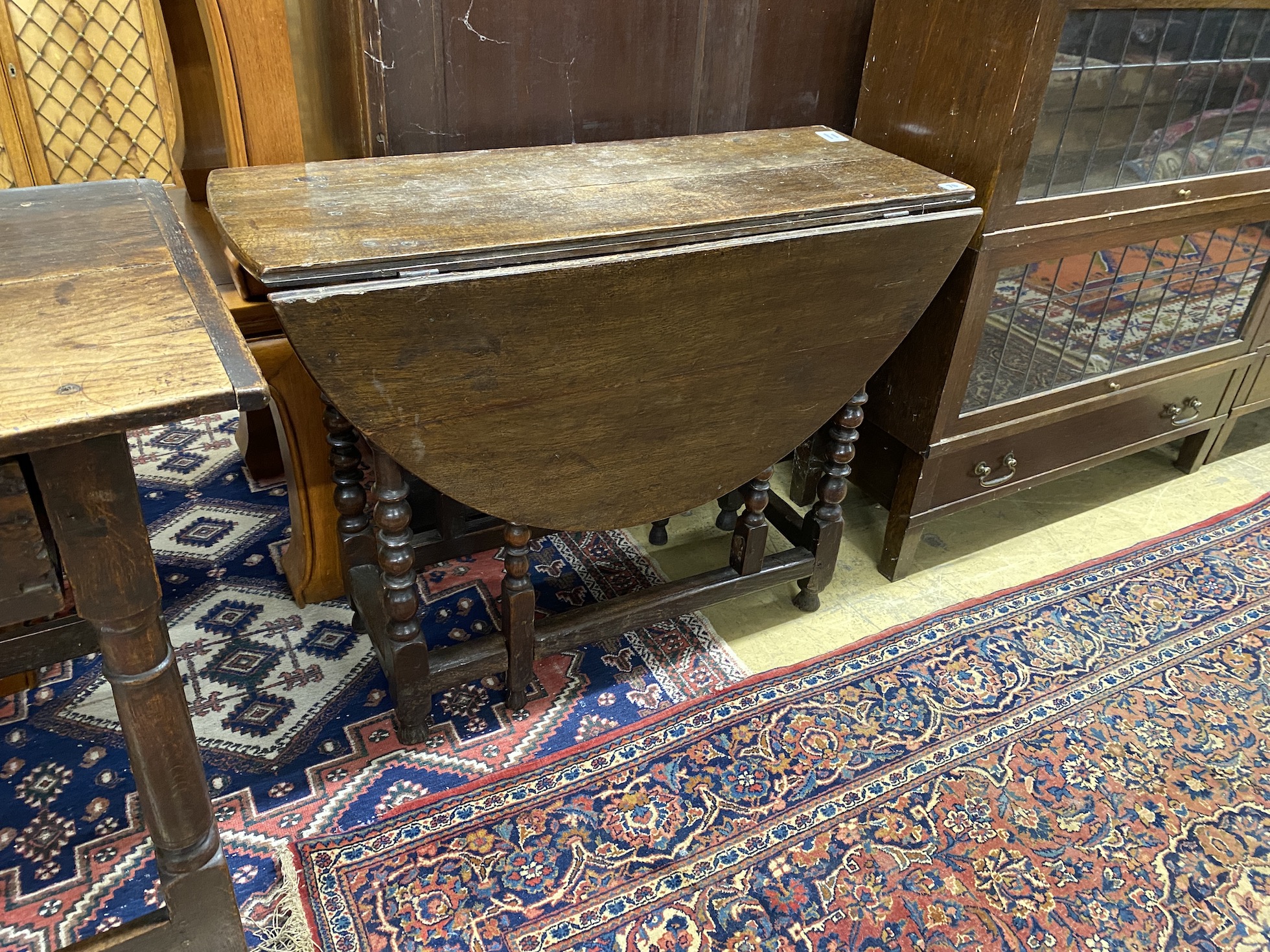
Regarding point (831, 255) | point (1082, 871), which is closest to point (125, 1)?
point (831, 255)

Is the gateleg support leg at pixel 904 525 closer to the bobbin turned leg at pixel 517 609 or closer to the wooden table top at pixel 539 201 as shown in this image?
the wooden table top at pixel 539 201

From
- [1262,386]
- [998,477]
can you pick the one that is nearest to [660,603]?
[998,477]

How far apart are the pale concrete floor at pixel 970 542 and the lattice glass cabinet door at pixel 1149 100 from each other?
824 millimetres

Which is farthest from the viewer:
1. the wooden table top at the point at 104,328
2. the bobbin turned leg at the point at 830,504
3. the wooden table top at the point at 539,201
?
the bobbin turned leg at the point at 830,504

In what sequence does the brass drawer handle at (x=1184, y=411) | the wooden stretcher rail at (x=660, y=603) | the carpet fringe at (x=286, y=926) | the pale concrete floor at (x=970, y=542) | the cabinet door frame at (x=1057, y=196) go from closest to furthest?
the carpet fringe at (x=286, y=926), the cabinet door frame at (x=1057, y=196), the wooden stretcher rail at (x=660, y=603), the pale concrete floor at (x=970, y=542), the brass drawer handle at (x=1184, y=411)

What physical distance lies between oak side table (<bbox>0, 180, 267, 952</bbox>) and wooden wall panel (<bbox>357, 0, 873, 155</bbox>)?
45 centimetres

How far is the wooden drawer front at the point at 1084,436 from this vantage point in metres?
1.93

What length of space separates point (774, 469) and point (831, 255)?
3.50ft

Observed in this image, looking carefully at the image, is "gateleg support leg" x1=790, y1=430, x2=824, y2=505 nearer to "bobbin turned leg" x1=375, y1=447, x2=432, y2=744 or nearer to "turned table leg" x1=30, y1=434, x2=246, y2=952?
"bobbin turned leg" x1=375, y1=447, x2=432, y2=744

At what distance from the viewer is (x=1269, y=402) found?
2475 mm

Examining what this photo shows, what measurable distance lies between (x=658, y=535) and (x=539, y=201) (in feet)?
3.09

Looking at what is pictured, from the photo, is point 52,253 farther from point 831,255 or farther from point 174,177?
point 174,177

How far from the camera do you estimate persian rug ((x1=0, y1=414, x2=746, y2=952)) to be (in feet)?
4.32

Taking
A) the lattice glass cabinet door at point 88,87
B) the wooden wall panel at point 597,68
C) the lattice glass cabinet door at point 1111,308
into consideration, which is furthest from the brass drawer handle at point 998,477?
the lattice glass cabinet door at point 88,87
